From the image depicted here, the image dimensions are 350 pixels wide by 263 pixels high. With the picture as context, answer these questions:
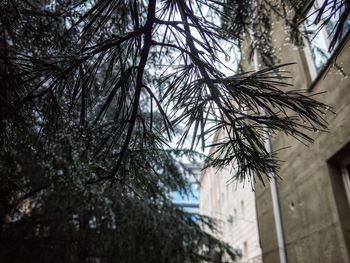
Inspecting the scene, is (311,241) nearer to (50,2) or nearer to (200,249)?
(200,249)

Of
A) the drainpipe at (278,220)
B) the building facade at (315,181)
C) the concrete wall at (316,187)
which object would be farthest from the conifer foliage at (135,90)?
the drainpipe at (278,220)

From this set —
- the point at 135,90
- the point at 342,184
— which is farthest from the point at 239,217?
the point at 135,90

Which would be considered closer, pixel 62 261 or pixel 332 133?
pixel 332 133

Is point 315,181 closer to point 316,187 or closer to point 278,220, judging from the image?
point 316,187

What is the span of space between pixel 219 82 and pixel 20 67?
0.82m

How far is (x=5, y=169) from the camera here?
2.44m

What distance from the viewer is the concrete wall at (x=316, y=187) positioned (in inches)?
106

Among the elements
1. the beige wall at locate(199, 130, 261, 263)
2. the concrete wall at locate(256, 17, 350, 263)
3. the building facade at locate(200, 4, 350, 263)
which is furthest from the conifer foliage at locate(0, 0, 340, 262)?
the beige wall at locate(199, 130, 261, 263)

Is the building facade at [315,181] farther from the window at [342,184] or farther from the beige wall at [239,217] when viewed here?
the beige wall at [239,217]

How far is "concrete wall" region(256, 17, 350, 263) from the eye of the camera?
106 inches

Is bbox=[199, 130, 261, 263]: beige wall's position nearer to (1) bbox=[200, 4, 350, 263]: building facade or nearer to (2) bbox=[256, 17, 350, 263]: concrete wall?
(1) bbox=[200, 4, 350, 263]: building facade

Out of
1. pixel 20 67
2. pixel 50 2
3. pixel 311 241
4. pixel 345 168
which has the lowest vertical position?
pixel 311 241

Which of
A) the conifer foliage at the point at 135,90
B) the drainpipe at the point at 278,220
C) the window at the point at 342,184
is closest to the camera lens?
the conifer foliage at the point at 135,90

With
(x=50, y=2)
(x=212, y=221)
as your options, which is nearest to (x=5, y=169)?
(x=50, y=2)
